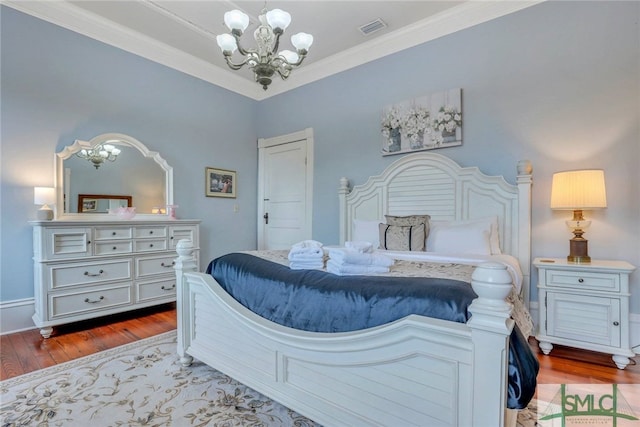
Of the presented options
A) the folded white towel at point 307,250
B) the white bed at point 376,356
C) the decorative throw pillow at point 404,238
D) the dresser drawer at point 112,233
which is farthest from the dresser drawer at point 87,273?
the decorative throw pillow at point 404,238

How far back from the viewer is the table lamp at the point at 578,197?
2.14 m

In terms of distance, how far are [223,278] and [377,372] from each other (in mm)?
1112

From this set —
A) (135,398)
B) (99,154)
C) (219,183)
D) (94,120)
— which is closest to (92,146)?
(99,154)

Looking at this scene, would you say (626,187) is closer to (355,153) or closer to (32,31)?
(355,153)

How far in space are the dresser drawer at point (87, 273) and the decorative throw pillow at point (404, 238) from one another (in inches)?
99.6

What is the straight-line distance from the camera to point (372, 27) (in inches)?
125

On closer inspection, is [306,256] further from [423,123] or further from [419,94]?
[419,94]

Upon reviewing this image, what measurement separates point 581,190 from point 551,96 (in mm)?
874

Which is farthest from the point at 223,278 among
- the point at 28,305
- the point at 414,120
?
the point at 414,120

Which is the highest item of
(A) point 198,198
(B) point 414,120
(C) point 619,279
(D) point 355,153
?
(B) point 414,120

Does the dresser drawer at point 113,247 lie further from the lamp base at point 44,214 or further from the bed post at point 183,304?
the bed post at point 183,304

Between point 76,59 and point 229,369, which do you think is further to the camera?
point 76,59

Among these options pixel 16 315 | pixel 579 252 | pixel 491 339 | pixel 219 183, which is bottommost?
pixel 16 315

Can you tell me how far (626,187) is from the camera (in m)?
2.27
